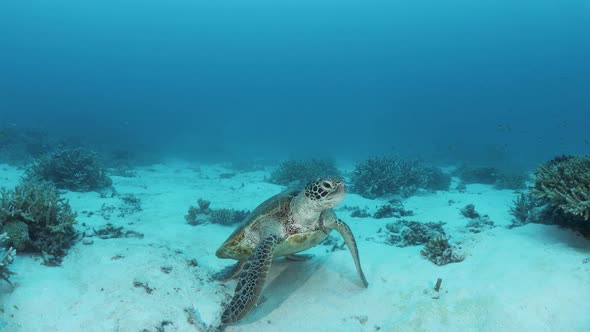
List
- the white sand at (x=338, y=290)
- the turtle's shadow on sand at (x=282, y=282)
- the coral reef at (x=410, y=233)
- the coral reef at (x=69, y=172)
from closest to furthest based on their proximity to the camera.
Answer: the white sand at (x=338, y=290) → the turtle's shadow on sand at (x=282, y=282) → the coral reef at (x=410, y=233) → the coral reef at (x=69, y=172)

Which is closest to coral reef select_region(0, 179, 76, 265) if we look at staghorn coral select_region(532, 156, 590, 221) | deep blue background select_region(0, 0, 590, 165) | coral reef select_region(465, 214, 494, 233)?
staghorn coral select_region(532, 156, 590, 221)

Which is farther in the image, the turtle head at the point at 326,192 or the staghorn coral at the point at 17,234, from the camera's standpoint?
the turtle head at the point at 326,192

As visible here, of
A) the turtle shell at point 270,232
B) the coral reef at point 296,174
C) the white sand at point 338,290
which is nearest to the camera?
the white sand at point 338,290

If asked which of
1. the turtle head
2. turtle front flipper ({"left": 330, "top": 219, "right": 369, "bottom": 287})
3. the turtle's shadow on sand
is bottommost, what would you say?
the turtle's shadow on sand

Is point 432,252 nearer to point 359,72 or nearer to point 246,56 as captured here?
point 359,72

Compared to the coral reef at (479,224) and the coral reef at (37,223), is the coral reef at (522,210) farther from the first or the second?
the coral reef at (37,223)

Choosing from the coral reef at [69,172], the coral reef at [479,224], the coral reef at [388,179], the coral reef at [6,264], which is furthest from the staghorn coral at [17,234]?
the coral reef at [388,179]

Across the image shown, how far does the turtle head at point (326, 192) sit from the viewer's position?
4.55 meters

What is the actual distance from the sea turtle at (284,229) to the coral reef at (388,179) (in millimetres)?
7757

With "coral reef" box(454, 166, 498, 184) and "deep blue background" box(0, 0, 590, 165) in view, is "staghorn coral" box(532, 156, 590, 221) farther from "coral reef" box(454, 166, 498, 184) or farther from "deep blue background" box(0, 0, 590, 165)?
"deep blue background" box(0, 0, 590, 165)

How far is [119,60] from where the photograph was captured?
154 m

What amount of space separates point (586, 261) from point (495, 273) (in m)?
1.03

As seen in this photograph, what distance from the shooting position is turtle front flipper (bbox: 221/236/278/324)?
12.7 ft

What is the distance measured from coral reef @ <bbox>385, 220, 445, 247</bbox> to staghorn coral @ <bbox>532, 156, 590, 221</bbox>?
199 cm
